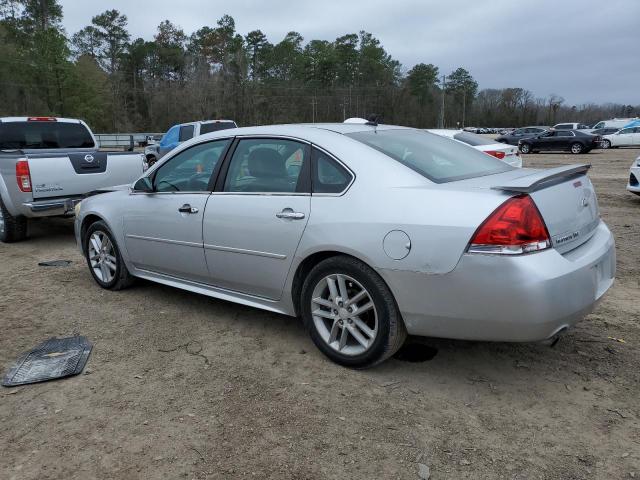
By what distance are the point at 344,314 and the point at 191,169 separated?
6.56ft

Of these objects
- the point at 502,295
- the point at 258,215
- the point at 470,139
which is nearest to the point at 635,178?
the point at 470,139

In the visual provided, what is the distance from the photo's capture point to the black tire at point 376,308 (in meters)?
3.12

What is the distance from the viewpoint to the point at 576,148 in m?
29.5

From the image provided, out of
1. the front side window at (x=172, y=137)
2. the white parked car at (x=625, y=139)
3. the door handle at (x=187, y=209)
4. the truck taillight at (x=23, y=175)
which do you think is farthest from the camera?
the white parked car at (x=625, y=139)

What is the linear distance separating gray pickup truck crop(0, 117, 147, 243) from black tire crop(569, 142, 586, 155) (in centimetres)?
2757

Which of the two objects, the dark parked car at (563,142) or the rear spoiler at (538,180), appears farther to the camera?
the dark parked car at (563,142)

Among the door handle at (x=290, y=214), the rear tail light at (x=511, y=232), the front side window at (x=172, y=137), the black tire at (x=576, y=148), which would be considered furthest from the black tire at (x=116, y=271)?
the black tire at (x=576, y=148)

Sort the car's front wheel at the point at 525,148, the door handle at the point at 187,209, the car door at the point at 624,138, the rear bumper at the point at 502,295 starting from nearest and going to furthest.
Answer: the rear bumper at the point at 502,295
the door handle at the point at 187,209
the car's front wheel at the point at 525,148
the car door at the point at 624,138

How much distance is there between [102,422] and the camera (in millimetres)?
2924

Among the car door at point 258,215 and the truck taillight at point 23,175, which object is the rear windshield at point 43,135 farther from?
the car door at point 258,215

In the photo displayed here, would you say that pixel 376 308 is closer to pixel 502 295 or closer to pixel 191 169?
pixel 502 295

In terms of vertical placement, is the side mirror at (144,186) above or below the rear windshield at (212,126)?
below

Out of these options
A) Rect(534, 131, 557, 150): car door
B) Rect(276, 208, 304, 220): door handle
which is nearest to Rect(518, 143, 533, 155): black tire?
Rect(534, 131, 557, 150): car door

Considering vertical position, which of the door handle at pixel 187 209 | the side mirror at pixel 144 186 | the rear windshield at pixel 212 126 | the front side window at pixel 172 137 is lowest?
the door handle at pixel 187 209
